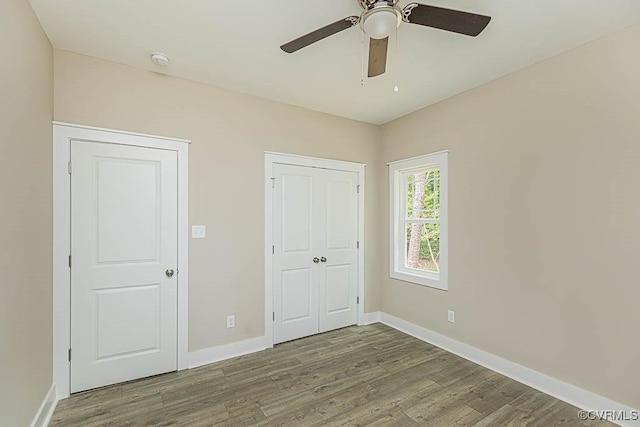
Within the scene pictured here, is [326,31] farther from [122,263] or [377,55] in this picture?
[122,263]

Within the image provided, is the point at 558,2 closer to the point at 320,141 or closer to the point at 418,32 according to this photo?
the point at 418,32

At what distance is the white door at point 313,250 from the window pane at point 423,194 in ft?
2.39

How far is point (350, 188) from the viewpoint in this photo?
12.9ft

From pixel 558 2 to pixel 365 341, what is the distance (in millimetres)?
3425

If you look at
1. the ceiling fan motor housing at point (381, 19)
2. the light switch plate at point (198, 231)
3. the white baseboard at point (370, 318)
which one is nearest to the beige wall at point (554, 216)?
the white baseboard at point (370, 318)

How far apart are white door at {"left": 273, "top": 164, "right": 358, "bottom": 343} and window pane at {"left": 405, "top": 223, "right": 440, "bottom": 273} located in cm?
73

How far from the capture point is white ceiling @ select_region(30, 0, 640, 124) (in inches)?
74.5

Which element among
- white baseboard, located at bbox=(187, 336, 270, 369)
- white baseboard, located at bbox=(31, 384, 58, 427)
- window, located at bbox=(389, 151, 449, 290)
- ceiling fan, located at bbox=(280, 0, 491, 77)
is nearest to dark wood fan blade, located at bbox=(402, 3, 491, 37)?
ceiling fan, located at bbox=(280, 0, 491, 77)

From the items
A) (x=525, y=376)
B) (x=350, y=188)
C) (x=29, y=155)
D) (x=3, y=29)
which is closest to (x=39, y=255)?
(x=29, y=155)

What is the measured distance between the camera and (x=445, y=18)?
1562mm

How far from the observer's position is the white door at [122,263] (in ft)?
7.87

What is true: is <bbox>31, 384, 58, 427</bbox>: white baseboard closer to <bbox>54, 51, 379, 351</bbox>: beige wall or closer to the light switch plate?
<bbox>54, 51, 379, 351</bbox>: beige wall

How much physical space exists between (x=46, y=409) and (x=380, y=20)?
3.36m

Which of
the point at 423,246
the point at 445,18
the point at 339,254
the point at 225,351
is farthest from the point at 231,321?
the point at 445,18
